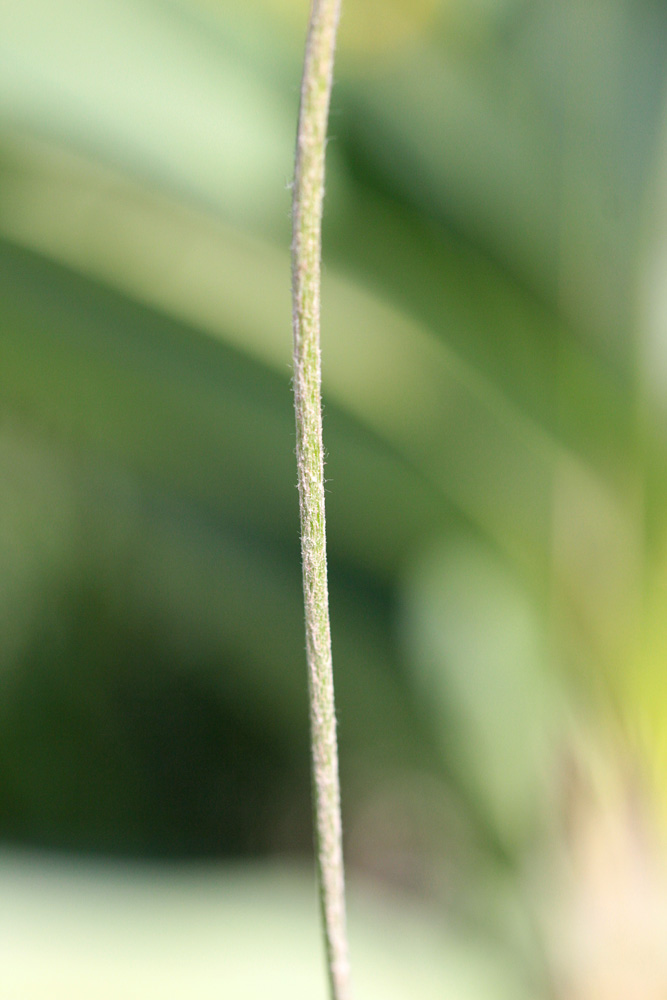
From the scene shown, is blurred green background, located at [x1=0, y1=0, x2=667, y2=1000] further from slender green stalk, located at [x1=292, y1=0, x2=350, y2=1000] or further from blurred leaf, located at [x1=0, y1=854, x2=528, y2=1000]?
slender green stalk, located at [x1=292, y1=0, x2=350, y2=1000]

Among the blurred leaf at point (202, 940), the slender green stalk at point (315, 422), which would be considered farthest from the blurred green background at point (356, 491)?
the slender green stalk at point (315, 422)

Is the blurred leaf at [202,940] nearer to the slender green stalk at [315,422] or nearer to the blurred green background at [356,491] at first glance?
the blurred green background at [356,491]

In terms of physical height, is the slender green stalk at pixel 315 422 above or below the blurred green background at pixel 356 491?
below

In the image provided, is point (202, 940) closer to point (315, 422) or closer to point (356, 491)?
point (356, 491)

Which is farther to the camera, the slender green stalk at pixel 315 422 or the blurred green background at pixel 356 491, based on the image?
the blurred green background at pixel 356 491

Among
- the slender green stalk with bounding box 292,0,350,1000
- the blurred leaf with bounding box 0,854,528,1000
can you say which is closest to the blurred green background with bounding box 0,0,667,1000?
the blurred leaf with bounding box 0,854,528,1000

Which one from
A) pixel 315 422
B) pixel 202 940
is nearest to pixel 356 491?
pixel 202 940
